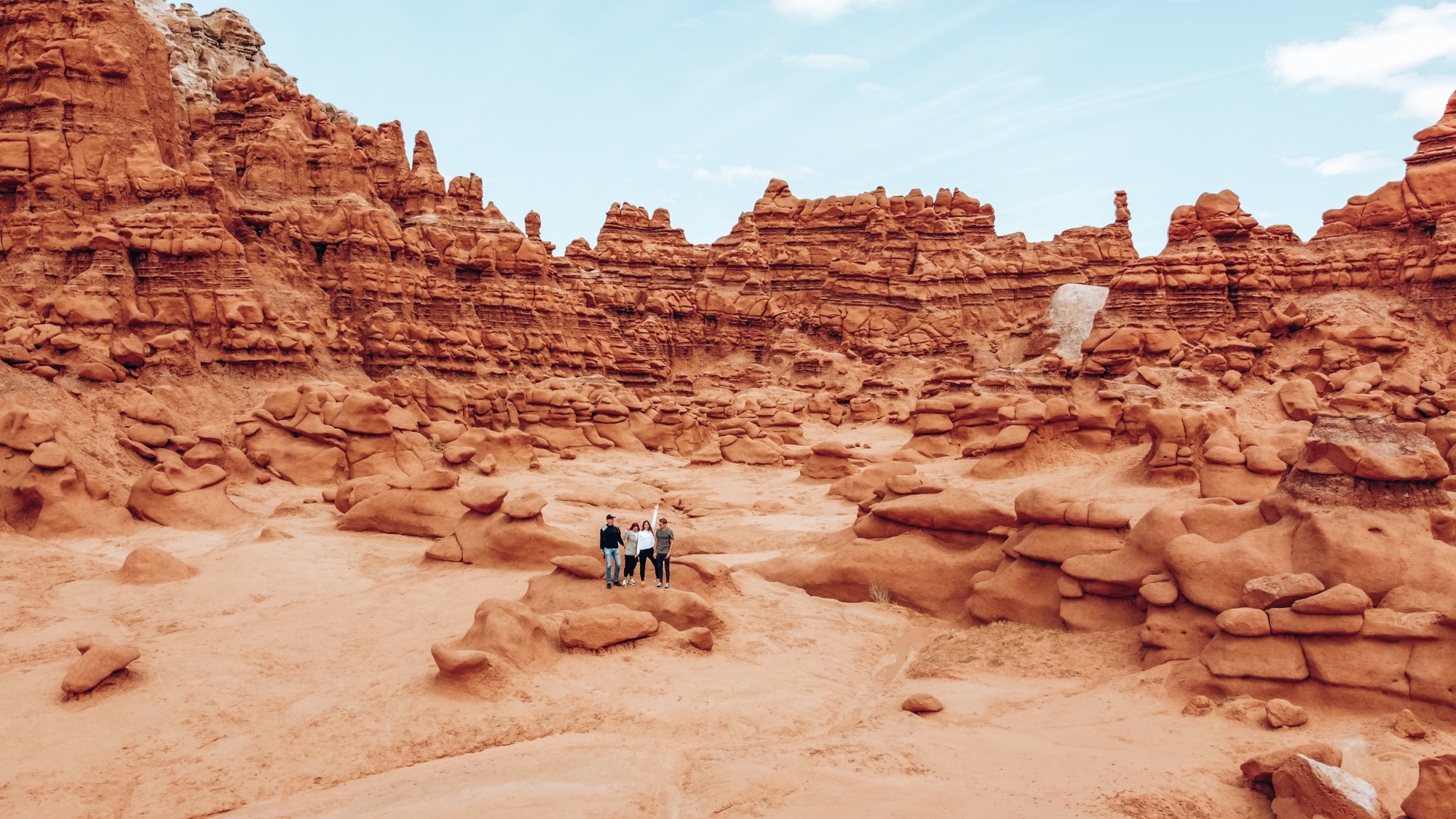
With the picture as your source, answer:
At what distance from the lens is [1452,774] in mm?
4883

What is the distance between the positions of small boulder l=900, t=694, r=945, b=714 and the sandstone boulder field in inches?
1.0

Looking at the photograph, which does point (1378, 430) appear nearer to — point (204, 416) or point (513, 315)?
point (204, 416)

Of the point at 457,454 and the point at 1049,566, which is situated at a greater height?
the point at 457,454

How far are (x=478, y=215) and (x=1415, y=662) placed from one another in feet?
128

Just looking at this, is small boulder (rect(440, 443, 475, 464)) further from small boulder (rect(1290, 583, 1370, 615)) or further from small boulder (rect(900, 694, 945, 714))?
small boulder (rect(1290, 583, 1370, 615))

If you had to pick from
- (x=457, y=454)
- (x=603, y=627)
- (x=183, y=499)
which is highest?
(x=457, y=454)

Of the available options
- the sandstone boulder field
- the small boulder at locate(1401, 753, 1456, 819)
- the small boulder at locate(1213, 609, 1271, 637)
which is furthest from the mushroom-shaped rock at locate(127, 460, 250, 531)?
the small boulder at locate(1401, 753, 1456, 819)

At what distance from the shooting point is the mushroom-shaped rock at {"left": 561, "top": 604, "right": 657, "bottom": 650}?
9.28 meters

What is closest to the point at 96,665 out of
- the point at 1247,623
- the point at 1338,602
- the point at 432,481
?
the point at 432,481

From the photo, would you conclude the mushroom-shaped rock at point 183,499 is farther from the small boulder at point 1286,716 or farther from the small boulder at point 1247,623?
the small boulder at point 1286,716

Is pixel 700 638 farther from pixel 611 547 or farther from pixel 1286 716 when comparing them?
pixel 1286 716

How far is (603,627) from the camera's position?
9.41 metres

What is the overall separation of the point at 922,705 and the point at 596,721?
116 inches

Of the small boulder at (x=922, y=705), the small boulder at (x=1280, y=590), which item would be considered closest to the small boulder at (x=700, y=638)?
the small boulder at (x=922, y=705)
